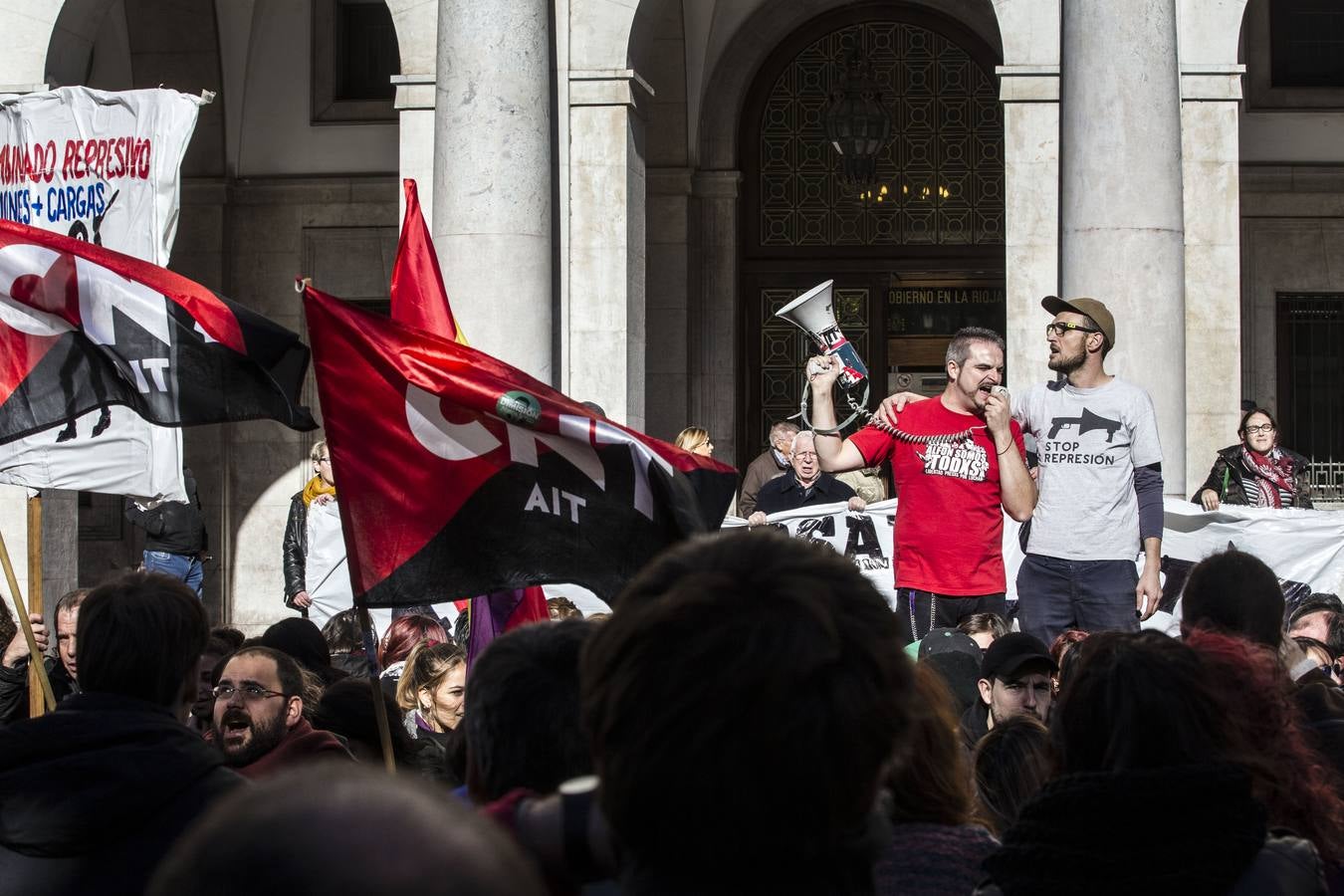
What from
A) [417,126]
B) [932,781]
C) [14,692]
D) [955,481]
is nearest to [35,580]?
[14,692]

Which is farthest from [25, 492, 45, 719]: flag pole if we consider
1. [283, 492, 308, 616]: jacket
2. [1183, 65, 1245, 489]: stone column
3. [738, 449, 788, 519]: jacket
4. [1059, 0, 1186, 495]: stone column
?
[1183, 65, 1245, 489]: stone column

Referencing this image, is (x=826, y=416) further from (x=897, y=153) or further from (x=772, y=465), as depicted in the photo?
(x=897, y=153)

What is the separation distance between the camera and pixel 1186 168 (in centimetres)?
1291

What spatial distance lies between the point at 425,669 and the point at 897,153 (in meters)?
11.3

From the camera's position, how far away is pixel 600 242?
13.2 m

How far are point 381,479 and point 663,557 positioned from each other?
11.3ft

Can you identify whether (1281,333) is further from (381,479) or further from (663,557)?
(663,557)

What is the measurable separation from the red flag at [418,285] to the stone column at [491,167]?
188 inches

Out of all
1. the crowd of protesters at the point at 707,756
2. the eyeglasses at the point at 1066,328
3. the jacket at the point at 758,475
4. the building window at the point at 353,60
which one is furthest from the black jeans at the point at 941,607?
the building window at the point at 353,60

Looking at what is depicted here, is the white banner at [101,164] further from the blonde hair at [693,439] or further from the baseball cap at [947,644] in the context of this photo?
the baseball cap at [947,644]

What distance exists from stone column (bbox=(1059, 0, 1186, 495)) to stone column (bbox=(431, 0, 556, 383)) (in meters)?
3.39

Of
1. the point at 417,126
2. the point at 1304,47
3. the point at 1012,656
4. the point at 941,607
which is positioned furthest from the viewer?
the point at 1304,47

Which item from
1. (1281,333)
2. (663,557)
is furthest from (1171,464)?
(663,557)

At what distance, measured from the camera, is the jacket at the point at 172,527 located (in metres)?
13.2
